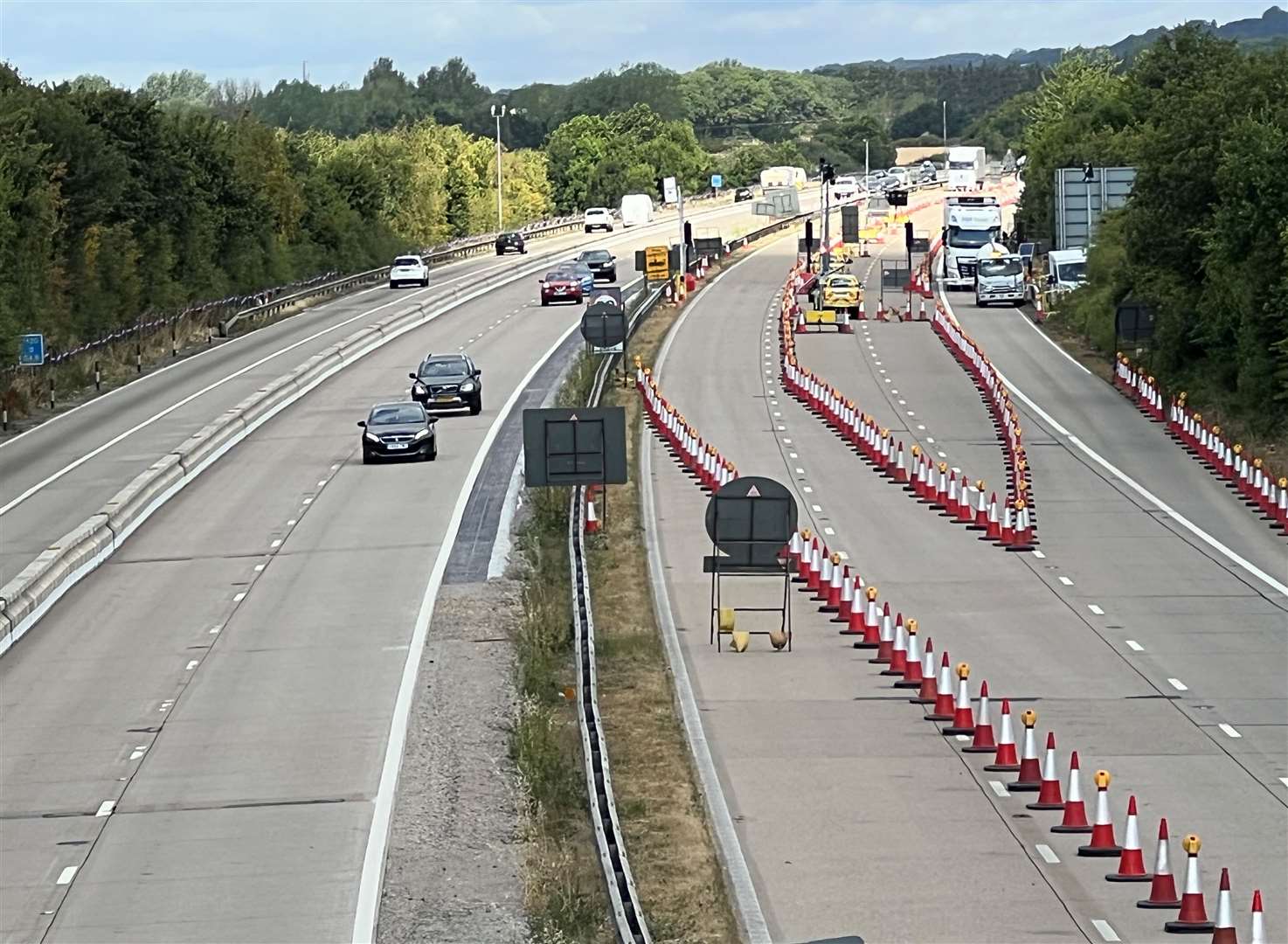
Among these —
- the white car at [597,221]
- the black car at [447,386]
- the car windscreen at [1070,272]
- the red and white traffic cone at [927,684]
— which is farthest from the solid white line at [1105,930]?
the white car at [597,221]

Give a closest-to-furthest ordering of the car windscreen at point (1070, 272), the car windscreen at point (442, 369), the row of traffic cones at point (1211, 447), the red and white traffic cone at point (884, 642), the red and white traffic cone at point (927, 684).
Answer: the red and white traffic cone at point (927, 684) → the red and white traffic cone at point (884, 642) → the row of traffic cones at point (1211, 447) → the car windscreen at point (442, 369) → the car windscreen at point (1070, 272)

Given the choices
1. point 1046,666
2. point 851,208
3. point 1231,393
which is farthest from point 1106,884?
point 851,208

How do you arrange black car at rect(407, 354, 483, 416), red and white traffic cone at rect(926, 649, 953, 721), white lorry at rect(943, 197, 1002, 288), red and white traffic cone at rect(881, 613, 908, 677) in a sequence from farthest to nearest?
white lorry at rect(943, 197, 1002, 288) < black car at rect(407, 354, 483, 416) < red and white traffic cone at rect(881, 613, 908, 677) < red and white traffic cone at rect(926, 649, 953, 721)

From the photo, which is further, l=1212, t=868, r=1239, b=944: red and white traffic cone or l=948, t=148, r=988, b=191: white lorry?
l=948, t=148, r=988, b=191: white lorry

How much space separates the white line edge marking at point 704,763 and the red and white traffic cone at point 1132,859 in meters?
2.91

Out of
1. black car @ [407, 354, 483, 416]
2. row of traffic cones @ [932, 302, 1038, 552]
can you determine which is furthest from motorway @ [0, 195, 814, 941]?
row of traffic cones @ [932, 302, 1038, 552]

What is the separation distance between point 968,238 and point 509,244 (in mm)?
29070

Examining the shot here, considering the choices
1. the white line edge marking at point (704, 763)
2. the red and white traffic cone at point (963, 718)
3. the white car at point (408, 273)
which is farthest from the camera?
the white car at point (408, 273)

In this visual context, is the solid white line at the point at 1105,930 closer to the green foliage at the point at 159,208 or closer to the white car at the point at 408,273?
the green foliage at the point at 159,208

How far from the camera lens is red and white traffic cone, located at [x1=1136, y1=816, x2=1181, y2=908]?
1661cm

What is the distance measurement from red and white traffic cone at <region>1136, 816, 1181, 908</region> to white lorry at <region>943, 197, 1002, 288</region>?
77.6 m

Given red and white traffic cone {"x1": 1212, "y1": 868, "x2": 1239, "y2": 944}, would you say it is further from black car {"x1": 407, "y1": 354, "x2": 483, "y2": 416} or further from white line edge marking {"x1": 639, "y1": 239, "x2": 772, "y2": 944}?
black car {"x1": 407, "y1": 354, "x2": 483, "y2": 416}

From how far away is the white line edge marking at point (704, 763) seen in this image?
17.1m

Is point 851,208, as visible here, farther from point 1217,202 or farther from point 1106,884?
point 1106,884
